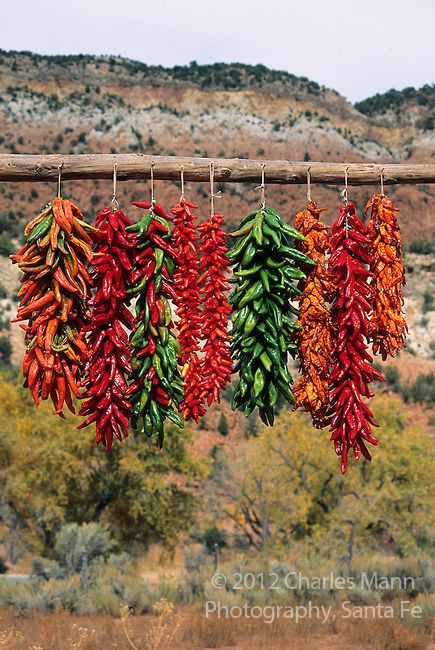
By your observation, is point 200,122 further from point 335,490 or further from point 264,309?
point 264,309

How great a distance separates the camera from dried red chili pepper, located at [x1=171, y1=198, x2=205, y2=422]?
4.55 meters

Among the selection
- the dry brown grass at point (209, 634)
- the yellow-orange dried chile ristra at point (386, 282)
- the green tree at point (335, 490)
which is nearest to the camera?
the yellow-orange dried chile ristra at point (386, 282)

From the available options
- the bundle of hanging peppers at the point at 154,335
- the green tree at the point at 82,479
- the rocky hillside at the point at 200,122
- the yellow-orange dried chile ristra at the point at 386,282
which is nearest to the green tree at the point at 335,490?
the green tree at the point at 82,479

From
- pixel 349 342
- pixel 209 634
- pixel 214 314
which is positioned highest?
pixel 214 314

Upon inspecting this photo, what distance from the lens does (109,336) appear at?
4.27 metres

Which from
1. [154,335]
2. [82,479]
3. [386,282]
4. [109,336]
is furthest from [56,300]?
[82,479]

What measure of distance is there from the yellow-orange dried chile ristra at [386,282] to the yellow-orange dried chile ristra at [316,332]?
30 centimetres

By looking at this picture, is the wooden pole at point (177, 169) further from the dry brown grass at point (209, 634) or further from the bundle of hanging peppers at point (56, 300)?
the dry brown grass at point (209, 634)

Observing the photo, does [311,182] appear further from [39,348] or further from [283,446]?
[283,446]

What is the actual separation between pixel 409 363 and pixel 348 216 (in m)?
49.8

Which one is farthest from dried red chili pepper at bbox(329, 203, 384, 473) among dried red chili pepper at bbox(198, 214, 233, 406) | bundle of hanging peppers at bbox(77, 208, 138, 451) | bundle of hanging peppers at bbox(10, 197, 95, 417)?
bundle of hanging peppers at bbox(10, 197, 95, 417)

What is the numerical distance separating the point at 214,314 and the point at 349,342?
805 mm

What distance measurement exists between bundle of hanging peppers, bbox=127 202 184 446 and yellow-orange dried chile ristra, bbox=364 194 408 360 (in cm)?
120

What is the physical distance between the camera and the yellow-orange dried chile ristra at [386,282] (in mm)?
4645
